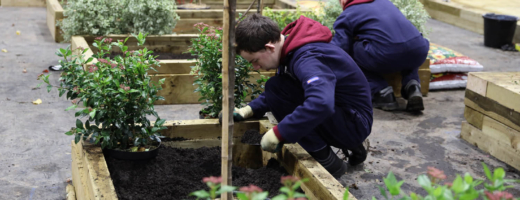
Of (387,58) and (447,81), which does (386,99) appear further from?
(447,81)

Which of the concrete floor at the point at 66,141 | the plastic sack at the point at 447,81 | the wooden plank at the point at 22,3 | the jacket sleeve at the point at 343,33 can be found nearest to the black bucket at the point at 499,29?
the plastic sack at the point at 447,81

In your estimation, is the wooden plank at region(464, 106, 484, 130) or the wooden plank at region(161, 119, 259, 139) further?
the wooden plank at region(464, 106, 484, 130)

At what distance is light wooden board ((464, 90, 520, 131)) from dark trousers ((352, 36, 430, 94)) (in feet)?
1.99

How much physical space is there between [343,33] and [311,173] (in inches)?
89.8

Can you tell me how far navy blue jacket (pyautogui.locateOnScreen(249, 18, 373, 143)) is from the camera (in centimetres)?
220

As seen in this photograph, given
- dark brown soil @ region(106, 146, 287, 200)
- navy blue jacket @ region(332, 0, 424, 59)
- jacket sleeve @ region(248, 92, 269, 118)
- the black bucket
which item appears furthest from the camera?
the black bucket

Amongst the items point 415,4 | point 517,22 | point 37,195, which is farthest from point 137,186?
point 517,22

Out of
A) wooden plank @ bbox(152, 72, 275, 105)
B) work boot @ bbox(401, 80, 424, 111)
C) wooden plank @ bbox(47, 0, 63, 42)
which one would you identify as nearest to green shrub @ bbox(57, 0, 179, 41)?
wooden plank @ bbox(47, 0, 63, 42)

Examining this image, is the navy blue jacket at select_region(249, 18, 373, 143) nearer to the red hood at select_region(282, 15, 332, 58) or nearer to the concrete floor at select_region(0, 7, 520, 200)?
the red hood at select_region(282, 15, 332, 58)

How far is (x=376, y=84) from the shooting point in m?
4.32

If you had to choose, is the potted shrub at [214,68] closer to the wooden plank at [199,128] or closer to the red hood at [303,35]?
the wooden plank at [199,128]

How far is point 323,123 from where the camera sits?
8.58 feet

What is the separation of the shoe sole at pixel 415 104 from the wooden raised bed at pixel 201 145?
1.76 meters

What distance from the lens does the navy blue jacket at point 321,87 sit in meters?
2.20
